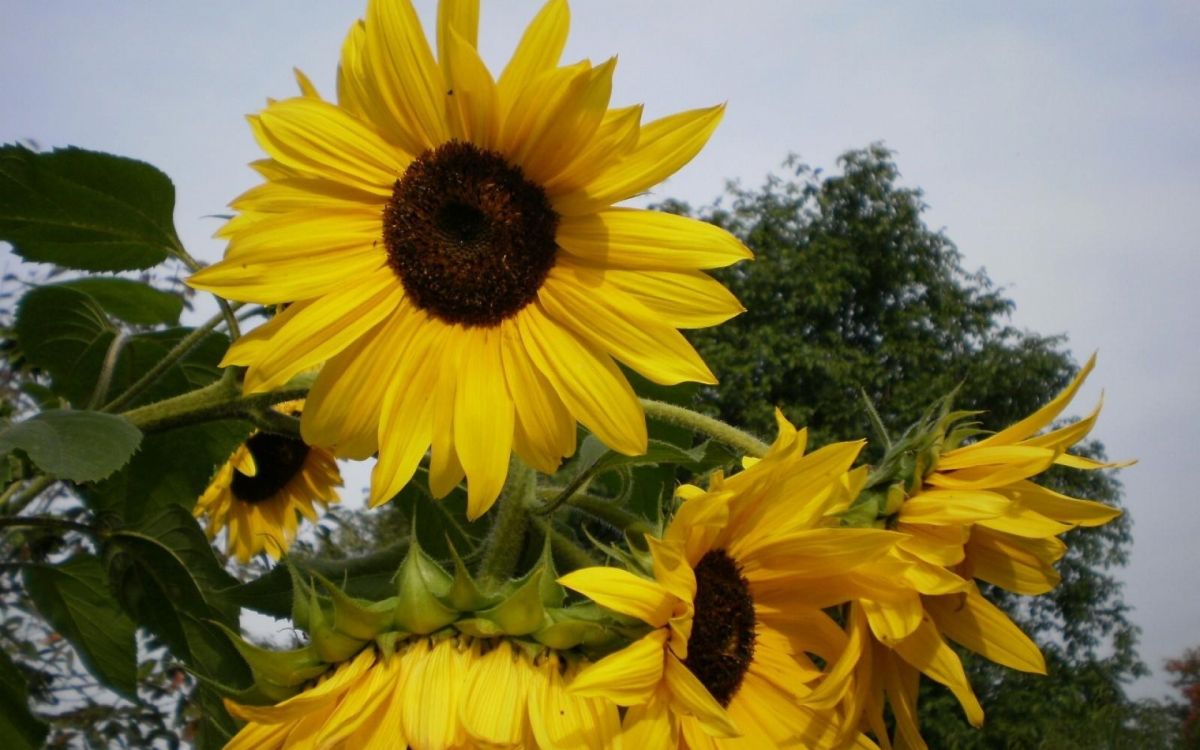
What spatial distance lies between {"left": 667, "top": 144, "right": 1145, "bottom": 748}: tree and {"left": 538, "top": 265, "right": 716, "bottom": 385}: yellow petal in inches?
465

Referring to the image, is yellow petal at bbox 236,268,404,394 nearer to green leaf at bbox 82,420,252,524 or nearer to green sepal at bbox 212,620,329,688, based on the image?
green sepal at bbox 212,620,329,688

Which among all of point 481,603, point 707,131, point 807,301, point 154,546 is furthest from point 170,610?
point 807,301

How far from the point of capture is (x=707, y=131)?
0.76 metres

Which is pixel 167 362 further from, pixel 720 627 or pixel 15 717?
pixel 720 627

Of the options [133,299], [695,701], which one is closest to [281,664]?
[695,701]

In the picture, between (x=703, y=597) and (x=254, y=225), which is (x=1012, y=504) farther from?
(x=254, y=225)

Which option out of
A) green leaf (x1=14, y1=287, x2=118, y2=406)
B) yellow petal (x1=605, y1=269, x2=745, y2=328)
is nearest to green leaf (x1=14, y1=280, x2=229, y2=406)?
green leaf (x1=14, y1=287, x2=118, y2=406)

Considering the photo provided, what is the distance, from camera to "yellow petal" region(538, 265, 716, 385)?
2.57ft

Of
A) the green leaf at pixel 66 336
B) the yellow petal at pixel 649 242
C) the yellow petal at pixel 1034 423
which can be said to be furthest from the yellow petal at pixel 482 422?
the green leaf at pixel 66 336

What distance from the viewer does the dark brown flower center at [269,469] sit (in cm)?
195

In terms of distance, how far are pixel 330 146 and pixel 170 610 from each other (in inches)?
19.5

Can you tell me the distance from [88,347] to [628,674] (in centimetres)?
82

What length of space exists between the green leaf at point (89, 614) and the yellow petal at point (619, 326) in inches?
24.9

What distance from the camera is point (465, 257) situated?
92cm
